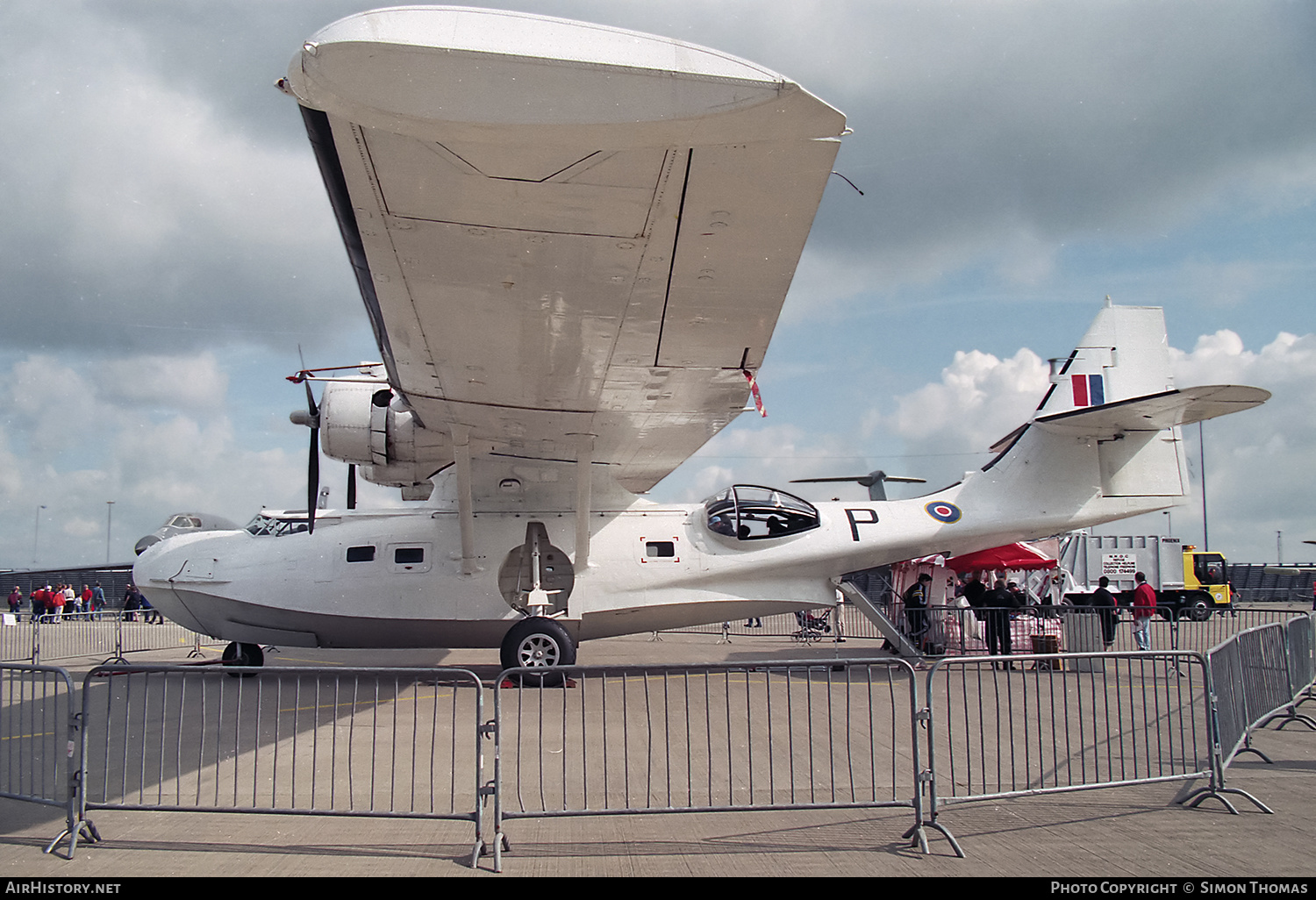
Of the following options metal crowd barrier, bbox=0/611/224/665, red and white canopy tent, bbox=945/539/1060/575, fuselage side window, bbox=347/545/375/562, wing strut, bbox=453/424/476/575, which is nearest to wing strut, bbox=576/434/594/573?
wing strut, bbox=453/424/476/575

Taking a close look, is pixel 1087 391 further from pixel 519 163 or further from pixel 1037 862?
pixel 519 163

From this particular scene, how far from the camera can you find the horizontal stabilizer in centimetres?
928

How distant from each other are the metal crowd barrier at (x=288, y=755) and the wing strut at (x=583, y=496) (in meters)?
2.43

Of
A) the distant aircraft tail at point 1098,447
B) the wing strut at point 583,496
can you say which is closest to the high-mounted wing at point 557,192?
the wing strut at point 583,496

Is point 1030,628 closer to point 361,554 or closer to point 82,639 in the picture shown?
point 361,554

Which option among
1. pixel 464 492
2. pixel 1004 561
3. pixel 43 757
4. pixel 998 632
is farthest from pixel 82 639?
pixel 1004 561

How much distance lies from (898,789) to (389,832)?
3488 mm

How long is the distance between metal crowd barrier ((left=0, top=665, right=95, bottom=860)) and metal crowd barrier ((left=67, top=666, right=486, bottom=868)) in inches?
3.7

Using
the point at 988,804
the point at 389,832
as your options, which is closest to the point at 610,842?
the point at 389,832

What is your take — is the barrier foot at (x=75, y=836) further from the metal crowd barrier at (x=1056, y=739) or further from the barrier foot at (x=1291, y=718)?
the barrier foot at (x=1291, y=718)

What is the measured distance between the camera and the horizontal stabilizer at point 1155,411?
9281 millimetres

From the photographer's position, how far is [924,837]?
14.8ft

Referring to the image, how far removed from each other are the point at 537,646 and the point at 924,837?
21.6ft

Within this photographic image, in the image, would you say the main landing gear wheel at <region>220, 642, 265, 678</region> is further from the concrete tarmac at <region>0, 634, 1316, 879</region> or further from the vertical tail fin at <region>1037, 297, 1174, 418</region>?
the vertical tail fin at <region>1037, 297, 1174, 418</region>
